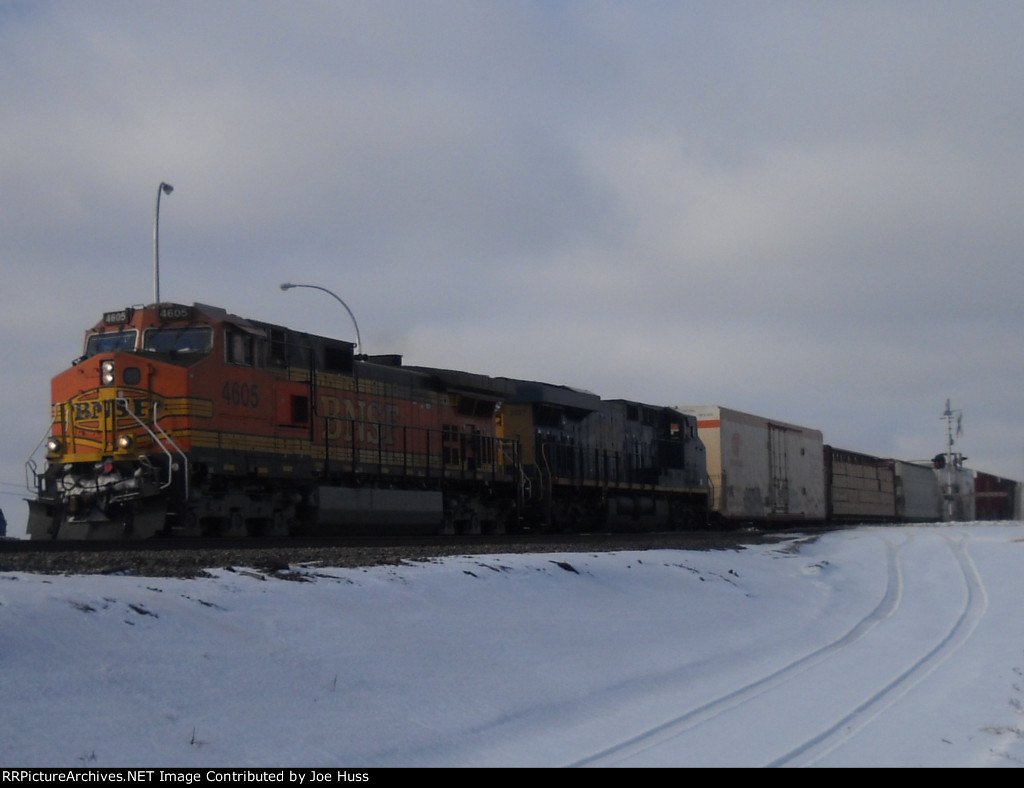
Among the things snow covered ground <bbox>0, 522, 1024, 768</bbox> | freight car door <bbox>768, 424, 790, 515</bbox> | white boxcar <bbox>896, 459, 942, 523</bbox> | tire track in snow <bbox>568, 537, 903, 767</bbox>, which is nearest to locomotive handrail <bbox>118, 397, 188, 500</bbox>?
snow covered ground <bbox>0, 522, 1024, 768</bbox>

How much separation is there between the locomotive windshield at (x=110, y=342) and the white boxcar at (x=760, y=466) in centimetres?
2203

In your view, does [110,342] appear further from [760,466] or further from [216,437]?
[760,466]

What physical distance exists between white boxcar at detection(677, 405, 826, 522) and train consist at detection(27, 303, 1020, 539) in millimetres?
3680

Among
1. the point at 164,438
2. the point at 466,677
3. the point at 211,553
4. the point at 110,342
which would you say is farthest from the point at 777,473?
the point at 466,677

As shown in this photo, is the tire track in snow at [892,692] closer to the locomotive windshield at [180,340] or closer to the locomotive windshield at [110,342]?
the locomotive windshield at [180,340]

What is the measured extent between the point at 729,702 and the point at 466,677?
220 cm

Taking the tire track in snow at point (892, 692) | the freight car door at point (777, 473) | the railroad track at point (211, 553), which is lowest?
the tire track in snow at point (892, 692)

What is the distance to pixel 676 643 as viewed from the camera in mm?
10805

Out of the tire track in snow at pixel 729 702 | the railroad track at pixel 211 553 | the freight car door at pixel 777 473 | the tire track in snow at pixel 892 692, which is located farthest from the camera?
the freight car door at pixel 777 473

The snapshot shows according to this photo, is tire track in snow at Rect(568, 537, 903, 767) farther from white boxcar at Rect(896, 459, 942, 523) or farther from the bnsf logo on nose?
white boxcar at Rect(896, 459, 942, 523)

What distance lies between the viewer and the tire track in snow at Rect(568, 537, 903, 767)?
22.1ft

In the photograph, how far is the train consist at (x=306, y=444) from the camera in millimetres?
15805

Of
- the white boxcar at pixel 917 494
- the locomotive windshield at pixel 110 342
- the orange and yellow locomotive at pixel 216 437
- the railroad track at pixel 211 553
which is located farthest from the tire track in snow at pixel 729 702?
the white boxcar at pixel 917 494

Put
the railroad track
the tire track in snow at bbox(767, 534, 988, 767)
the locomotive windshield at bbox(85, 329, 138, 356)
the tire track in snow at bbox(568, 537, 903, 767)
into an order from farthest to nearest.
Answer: the locomotive windshield at bbox(85, 329, 138, 356), the railroad track, the tire track in snow at bbox(767, 534, 988, 767), the tire track in snow at bbox(568, 537, 903, 767)
